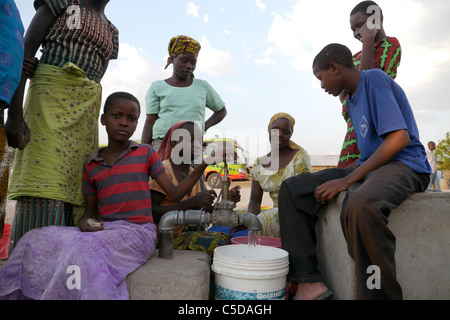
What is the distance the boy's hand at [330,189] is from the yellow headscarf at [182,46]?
252cm

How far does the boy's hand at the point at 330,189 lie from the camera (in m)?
1.76

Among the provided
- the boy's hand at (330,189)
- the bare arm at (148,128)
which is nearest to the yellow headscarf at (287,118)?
the bare arm at (148,128)

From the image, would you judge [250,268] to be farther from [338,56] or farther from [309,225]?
[338,56]

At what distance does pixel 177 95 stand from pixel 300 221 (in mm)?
2323

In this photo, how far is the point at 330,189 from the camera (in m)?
1.79

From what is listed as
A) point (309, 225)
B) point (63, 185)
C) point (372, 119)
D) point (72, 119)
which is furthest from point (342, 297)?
point (72, 119)

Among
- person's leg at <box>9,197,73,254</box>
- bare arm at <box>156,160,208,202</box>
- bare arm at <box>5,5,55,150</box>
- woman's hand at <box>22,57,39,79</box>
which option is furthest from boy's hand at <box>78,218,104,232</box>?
woman's hand at <box>22,57,39,79</box>

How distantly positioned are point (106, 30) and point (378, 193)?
88.5 inches

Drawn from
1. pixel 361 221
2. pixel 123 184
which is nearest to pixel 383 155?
pixel 361 221

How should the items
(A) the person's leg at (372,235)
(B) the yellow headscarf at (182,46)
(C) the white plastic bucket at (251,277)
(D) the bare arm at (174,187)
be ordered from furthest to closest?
(B) the yellow headscarf at (182,46), (D) the bare arm at (174,187), (C) the white plastic bucket at (251,277), (A) the person's leg at (372,235)

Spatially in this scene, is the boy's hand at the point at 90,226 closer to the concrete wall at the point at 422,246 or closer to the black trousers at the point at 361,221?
the black trousers at the point at 361,221

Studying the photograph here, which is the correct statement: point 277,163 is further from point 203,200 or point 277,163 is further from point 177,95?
point 177,95

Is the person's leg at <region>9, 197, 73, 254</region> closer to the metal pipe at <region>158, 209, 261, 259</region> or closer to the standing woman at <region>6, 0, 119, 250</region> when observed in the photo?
the standing woman at <region>6, 0, 119, 250</region>

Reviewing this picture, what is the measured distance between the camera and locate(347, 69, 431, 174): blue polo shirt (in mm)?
1736
